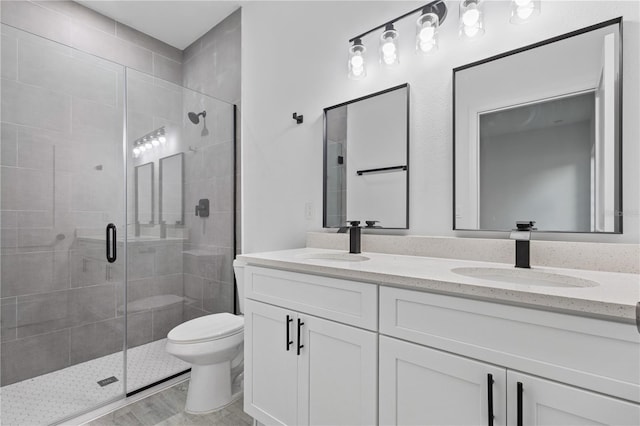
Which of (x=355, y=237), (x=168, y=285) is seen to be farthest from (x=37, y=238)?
(x=355, y=237)

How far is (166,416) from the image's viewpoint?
1644mm

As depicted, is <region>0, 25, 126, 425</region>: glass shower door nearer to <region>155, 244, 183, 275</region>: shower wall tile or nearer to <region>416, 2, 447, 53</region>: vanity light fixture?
<region>155, 244, 183, 275</region>: shower wall tile

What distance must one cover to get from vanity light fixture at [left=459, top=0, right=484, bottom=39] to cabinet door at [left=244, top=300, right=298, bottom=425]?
140 cm

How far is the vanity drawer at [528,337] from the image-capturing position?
25.5 inches

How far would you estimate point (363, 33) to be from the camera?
5.49ft

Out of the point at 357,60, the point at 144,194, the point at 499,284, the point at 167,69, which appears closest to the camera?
the point at 499,284

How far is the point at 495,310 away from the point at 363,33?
153 centimetres

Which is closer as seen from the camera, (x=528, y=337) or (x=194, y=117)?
(x=528, y=337)

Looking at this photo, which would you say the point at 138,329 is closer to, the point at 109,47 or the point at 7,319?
the point at 7,319

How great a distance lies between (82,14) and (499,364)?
3.26m

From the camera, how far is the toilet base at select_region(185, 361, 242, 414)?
1667 millimetres

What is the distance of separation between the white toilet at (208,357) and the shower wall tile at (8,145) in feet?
4.56

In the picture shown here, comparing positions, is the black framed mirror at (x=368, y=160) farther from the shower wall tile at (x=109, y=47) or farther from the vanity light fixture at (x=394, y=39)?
the shower wall tile at (x=109, y=47)

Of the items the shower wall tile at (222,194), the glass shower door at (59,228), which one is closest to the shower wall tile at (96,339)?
the glass shower door at (59,228)
